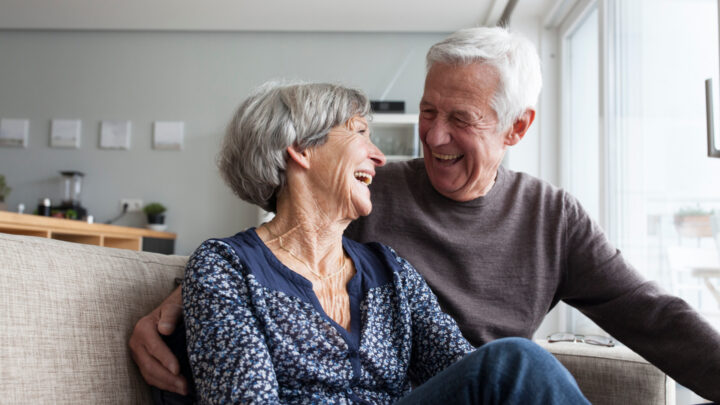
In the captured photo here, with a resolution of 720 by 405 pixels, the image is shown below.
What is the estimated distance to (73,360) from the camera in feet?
3.48

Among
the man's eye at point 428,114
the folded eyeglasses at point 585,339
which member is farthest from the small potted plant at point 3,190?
the folded eyeglasses at point 585,339

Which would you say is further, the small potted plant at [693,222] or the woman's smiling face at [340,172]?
the small potted plant at [693,222]

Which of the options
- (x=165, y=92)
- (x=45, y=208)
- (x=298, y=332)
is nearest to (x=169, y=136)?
(x=165, y=92)

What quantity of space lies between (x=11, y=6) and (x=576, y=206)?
4.94 meters

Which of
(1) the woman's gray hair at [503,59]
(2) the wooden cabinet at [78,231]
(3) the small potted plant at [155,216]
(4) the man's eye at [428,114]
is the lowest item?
(2) the wooden cabinet at [78,231]

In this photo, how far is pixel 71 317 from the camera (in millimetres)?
1081

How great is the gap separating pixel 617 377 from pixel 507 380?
2.58 ft

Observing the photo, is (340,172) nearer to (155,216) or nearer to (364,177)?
(364,177)

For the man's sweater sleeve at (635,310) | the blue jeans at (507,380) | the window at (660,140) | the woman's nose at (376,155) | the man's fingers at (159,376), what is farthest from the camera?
the window at (660,140)

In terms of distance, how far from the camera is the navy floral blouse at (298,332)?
100 cm

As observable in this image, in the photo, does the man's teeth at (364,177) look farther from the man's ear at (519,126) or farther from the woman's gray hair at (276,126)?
the man's ear at (519,126)

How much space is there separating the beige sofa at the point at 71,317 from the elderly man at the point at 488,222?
0.67 meters

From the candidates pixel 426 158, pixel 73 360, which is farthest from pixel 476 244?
pixel 73 360

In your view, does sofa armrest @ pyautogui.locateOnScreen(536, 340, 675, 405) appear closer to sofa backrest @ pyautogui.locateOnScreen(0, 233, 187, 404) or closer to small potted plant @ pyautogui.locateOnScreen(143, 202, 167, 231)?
sofa backrest @ pyautogui.locateOnScreen(0, 233, 187, 404)
